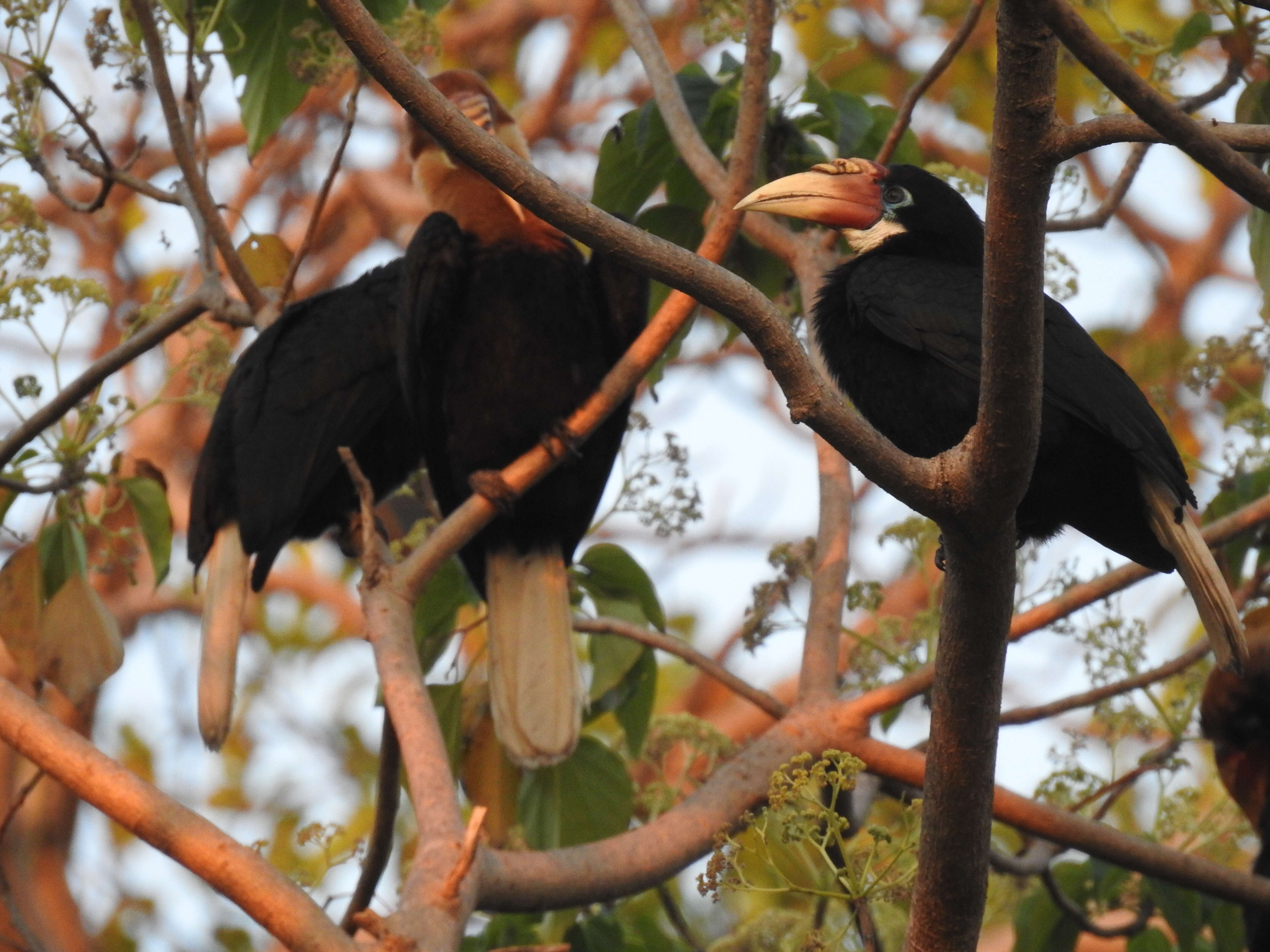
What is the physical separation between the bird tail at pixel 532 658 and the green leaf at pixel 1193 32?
182cm

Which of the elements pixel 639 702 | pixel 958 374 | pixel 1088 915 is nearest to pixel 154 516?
pixel 639 702

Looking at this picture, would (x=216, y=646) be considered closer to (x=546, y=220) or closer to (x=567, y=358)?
(x=567, y=358)

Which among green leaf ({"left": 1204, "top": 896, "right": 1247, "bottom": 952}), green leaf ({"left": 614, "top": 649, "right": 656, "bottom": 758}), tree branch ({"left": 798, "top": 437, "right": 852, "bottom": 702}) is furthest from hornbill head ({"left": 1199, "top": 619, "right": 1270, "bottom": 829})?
green leaf ({"left": 614, "top": 649, "right": 656, "bottom": 758})

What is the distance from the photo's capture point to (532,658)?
3.46 m

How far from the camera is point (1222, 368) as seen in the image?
131 inches

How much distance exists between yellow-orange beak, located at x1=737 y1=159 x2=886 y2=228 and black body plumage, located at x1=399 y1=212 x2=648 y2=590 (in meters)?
0.72

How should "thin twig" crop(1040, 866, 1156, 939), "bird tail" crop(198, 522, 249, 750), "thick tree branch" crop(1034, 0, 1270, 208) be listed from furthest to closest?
"thin twig" crop(1040, 866, 1156, 939) < "bird tail" crop(198, 522, 249, 750) < "thick tree branch" crop(1034, 0, 1270, 208)

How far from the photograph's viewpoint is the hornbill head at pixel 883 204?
2.95 meters

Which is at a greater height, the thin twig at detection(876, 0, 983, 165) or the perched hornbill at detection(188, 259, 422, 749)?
the thin twig at detection(876, 0, 983, 165)

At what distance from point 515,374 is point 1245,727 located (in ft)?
6.62

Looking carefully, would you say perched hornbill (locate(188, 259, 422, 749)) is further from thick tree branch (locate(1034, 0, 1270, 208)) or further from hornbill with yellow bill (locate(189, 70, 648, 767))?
thick tree branch (locate(1034, 0, 1270, 208))

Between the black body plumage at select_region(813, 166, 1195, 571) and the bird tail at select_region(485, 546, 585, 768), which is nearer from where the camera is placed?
the black body plumage at select_region(813, 166, 1195, 571)

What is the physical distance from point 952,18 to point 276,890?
20.2ft

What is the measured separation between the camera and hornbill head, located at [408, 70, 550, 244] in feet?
12.4
